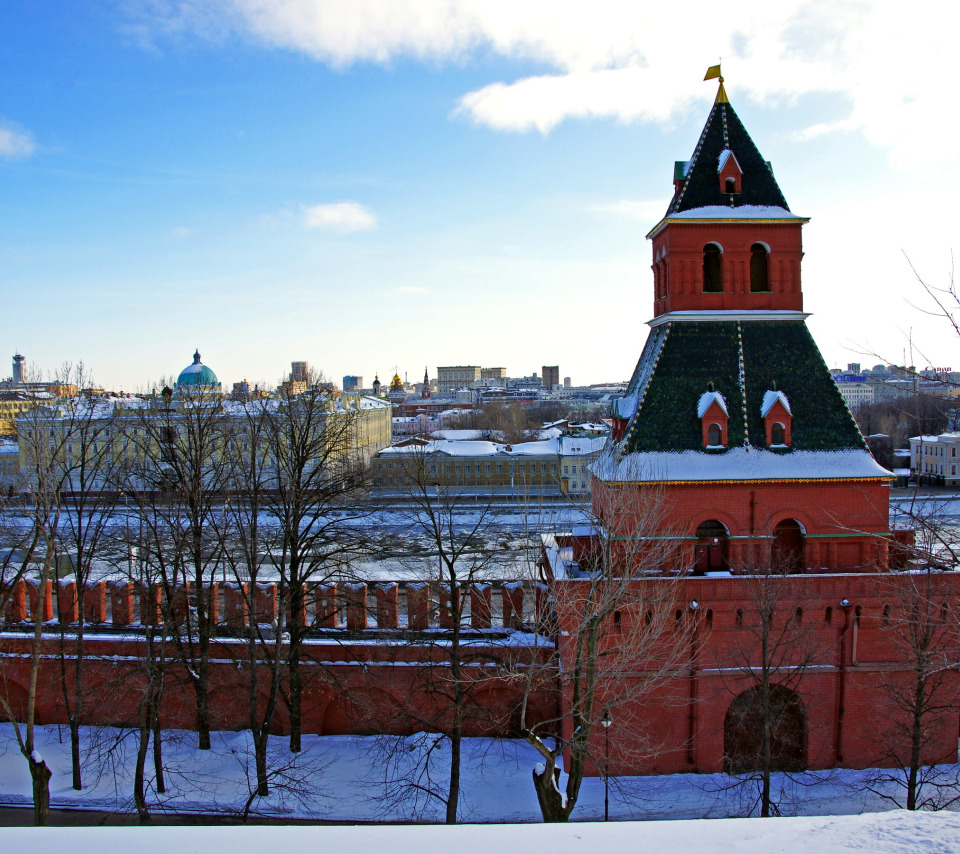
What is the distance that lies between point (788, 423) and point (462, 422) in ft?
336

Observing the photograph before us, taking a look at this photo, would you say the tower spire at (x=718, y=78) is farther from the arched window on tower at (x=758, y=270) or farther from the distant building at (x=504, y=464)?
the distant building at (x=504, y=464)

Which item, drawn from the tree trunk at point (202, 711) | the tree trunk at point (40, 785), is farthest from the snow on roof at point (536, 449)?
the tree trunk at point (40, 785)

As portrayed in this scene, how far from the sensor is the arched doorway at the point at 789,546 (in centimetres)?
1452

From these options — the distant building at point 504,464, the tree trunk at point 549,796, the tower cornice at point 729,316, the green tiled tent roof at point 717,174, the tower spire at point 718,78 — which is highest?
the tower spire at point 718,78

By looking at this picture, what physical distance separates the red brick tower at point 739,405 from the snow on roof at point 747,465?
1.0 inches

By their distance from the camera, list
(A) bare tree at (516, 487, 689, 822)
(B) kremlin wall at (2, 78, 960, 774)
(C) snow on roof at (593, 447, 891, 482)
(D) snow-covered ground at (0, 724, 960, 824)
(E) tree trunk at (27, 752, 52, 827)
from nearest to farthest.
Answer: (E) tree trunk at (27, 752, 52, 827) → (A) bare tree at (516, 487, 689, 822) → (D) snow-covered ground at (0, 724, 960, 824) → (B) kremlin wall at (2, 78, 960, 774) → (C) snow on roof at (593, 447, 891, 482)

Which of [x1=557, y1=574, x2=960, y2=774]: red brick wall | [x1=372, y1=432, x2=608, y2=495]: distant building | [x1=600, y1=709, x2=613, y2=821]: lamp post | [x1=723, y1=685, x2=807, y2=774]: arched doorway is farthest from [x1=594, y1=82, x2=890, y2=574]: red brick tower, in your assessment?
[x1=372, y1=432, x2=608, y2=495]: distant building

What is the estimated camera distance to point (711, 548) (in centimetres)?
1475

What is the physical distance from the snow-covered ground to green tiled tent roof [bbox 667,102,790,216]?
38.8 feet

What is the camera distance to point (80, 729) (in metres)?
15.9

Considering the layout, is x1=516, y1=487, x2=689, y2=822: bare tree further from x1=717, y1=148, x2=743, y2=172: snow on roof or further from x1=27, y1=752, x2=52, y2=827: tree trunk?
x1=27, y1=752, x2=52, y2=827: tree trunk

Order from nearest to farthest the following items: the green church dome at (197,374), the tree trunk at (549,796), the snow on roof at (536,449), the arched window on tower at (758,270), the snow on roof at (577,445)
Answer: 1. the tree trunk at (549,796)
2. the arched window on tower at (758,270)
3. the snow on roof at (577,445)
4. the snow on roof at (536,449)
5. the green church dome at (197,374)

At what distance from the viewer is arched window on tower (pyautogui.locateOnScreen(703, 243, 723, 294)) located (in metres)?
15.5

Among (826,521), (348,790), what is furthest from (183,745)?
(826,521)
